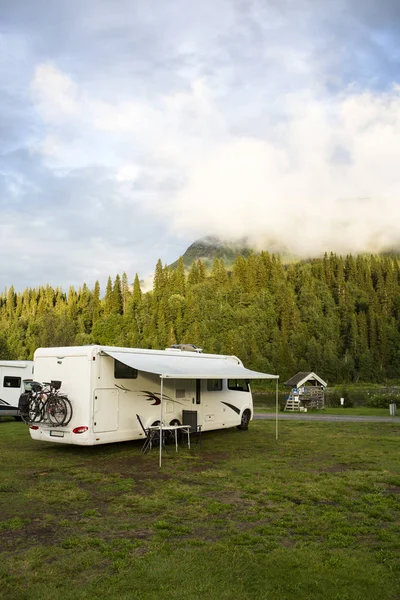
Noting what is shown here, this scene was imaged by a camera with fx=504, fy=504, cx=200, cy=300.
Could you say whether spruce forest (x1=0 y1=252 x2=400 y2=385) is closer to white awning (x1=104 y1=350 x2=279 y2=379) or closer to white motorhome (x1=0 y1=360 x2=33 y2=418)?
white motorhome (x1=0 y1=360 x2=33 y2=418)

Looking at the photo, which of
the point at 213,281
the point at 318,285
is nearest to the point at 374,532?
the point at 213,281

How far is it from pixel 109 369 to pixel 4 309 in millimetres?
160268

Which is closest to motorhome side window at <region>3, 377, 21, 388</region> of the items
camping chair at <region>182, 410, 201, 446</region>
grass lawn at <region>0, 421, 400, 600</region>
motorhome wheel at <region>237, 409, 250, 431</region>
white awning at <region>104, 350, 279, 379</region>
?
grass lawn at <region>0, 421, 400, 600</region>

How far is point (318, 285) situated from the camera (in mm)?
134875

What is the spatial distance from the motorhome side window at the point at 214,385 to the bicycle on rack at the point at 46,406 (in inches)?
200

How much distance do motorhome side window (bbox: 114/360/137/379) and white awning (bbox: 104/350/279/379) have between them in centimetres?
32

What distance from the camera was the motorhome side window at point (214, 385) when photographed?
52.5 ft

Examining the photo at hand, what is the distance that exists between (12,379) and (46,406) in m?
8.90

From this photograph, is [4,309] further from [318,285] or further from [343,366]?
A: [343,366]

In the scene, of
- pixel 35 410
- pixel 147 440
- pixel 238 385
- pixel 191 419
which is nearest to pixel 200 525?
pixel 147 440

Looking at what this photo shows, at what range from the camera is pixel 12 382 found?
20438 mm

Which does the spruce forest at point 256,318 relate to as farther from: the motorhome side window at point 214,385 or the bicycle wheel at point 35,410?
the bicycle wheel at point 35,410

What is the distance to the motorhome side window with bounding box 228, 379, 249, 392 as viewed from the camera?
1711cm

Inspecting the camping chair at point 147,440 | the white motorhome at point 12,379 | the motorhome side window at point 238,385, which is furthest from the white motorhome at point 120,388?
the white motorhome at point 12,379
